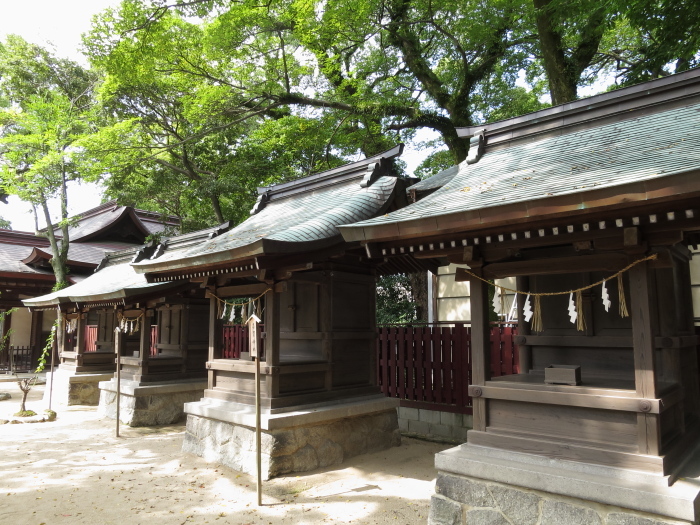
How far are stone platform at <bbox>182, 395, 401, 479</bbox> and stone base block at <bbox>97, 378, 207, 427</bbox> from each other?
2.80 meters

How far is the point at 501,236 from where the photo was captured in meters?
4.74

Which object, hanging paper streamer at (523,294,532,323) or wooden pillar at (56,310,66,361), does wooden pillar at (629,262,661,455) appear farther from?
wooden pillar at (56,310,66,361)

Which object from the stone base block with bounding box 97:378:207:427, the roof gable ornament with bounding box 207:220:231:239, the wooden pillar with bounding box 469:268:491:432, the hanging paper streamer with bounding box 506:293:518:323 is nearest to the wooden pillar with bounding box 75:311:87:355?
the stone base block with bounding box 97:378:207:427

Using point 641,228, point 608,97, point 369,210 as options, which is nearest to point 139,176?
point 369,210

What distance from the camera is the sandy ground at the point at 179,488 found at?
547 centimetres

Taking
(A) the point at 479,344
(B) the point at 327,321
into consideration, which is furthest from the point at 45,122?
(A) the point at 479,344

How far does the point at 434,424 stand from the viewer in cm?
923

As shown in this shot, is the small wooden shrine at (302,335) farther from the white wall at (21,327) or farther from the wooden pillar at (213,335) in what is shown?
the white wall at (21,327)

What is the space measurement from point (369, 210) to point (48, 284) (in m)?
17.6

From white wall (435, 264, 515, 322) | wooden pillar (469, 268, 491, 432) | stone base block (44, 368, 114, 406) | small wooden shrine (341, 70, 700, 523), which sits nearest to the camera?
small wooden shrine (341, 70, 700, 523)

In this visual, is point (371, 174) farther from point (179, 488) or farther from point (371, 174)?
point (179, 488)

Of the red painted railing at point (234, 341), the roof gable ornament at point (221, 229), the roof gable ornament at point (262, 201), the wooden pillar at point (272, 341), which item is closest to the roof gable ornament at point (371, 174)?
the wooden pillar at point (272, 341)

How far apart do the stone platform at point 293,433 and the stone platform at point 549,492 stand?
8.39 feet

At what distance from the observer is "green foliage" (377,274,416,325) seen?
1556 cm
